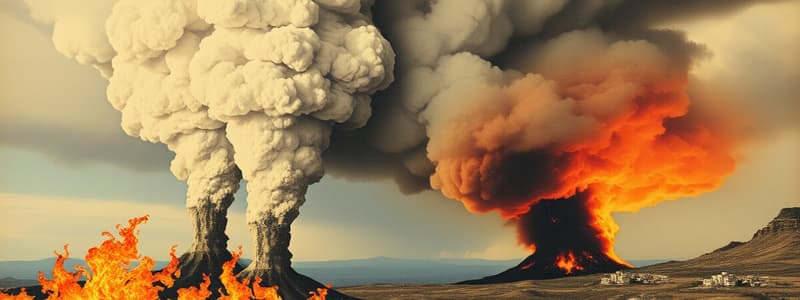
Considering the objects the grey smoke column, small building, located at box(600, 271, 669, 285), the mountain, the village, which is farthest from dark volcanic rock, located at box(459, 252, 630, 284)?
the grey smoke column

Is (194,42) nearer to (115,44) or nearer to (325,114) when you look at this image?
(115,44)

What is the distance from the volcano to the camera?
77688 millimetres

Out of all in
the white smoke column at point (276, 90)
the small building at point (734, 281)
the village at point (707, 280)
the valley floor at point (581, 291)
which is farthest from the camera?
the village at point (707, 280)

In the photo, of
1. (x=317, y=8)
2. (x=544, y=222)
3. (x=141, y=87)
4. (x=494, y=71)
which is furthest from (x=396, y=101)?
(x=544, y=222)

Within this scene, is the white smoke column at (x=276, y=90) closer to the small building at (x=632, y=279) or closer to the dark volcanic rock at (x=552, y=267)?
the small building at (x=632, y=279)

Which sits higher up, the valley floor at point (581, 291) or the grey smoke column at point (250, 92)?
the grey smoke column at point (250, 92)

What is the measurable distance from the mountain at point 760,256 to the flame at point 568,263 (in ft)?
17.5

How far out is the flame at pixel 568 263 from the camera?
79.4 m

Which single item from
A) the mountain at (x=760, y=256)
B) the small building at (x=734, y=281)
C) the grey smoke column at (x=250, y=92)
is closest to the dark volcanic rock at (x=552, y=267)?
the mountain at (x=760, y=256)

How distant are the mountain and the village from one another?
7.21 m

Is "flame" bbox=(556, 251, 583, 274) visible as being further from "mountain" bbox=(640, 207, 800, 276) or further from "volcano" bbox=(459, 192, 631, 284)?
"mountain" bbox=(640, 207, 800, 276)

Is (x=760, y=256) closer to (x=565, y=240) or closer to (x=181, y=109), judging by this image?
(x=565, y=240)

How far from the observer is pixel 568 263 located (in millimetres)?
79500

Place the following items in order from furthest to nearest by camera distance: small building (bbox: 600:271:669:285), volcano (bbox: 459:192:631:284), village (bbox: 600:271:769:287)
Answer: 1. volcano (bbox: 459:192:631:284)
2. small building (bbox: 600:271:669:285)
3. village (bbox: 600:271:769:287)
